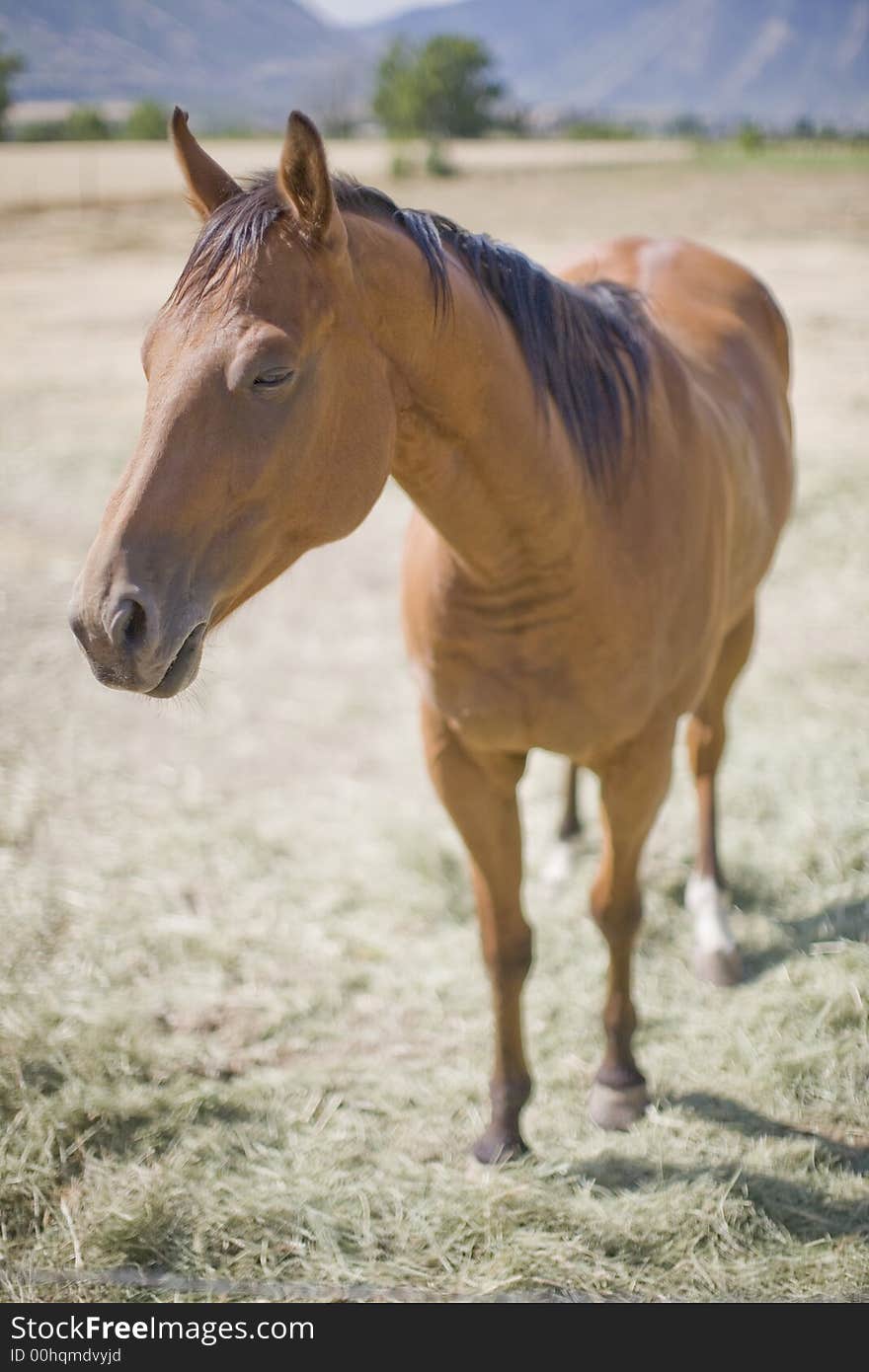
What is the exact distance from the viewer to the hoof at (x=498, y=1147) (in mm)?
2578

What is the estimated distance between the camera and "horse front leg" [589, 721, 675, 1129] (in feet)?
7.89

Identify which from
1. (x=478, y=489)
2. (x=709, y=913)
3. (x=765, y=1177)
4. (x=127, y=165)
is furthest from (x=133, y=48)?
(x=765, y=1177)

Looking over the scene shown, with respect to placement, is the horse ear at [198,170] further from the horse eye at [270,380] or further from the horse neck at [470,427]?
the horse eye at [270,380]

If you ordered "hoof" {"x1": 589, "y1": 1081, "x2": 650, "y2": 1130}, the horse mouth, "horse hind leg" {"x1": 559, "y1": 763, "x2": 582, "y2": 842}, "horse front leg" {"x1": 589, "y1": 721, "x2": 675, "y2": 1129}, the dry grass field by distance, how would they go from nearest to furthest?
the horse mouth → the dry grass field → "horse front leg" {"x1": 589, "y1": 721, "x2": 675, "y2": 1129} → "hoof" {"x1": 589, "y1": 1081, "x2": 650, "y2": 1130} → "horse hind leg" {"x1": 559, "y1": 763, "x2": 582, "y2": 842}

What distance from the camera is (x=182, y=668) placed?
148 centimetres

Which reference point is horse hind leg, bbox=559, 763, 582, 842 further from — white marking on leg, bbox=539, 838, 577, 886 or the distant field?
the distant field

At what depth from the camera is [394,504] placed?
7.52 meters

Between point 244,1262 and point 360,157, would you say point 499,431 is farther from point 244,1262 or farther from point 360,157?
point 360,157

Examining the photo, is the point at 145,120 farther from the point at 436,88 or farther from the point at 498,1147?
the point at 436,88

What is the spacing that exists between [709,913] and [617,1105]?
86 cm

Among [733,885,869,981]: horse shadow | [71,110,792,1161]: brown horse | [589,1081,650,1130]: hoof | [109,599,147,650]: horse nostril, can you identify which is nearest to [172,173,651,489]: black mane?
[71,110,792,1161]: brown horse

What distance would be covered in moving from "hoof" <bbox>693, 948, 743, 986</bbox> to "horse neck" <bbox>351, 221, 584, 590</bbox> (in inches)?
69.5

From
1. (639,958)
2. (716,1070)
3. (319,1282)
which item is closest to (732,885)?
(639,958)

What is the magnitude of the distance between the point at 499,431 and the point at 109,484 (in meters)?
6.22
